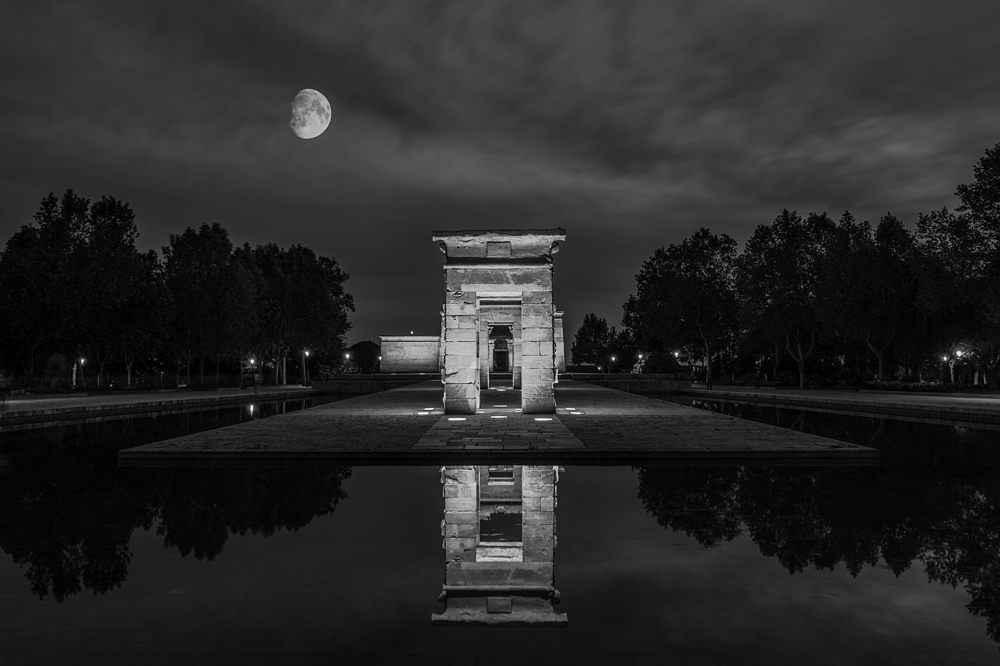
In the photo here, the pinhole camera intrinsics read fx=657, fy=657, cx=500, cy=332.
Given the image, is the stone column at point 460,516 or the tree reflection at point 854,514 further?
the stone column at point 460,516

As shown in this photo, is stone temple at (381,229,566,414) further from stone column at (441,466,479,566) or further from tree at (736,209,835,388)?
tree at (736,209,835,388)

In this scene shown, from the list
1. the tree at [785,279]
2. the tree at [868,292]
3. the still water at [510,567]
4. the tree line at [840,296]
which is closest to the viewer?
the still water at [510,567]

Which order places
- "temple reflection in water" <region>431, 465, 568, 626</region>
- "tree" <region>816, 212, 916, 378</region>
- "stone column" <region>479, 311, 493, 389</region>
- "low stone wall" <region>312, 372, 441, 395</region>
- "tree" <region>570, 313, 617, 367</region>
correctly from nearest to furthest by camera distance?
"temple reflection in water" <region>431, 465, 568, 626</region>
"stone column" <region>479, 311, 493, 389</region>
"tree" <region>816, 212, 916, 378</region>
"low stone wall" <region>312, 372, 441, 395</region>
"tree" <region>570, 313, 617, 367</region>

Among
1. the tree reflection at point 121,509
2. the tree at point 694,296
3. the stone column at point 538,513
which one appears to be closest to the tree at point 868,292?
the tree at point 694,296

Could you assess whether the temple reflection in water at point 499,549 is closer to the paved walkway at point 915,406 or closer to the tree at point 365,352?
the paved walkway at point 915,406

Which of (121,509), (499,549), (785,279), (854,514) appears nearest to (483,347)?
(785,279)

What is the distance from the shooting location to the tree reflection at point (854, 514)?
5.81 metres

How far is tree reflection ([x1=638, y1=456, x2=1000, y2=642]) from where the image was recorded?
5.81 meters

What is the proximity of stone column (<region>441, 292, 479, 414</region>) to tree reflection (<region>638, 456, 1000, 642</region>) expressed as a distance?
33.5 ft

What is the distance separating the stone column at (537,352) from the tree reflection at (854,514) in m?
9.46

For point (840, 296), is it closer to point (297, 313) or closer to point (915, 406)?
point (915, 406)

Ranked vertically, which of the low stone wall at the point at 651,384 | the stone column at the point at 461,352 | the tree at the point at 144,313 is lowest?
the low stone wall at the point at 651,384

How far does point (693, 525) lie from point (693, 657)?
3.36 meters

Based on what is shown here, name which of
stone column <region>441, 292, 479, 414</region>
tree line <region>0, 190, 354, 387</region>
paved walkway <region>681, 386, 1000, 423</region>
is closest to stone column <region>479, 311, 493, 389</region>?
paved walkway <region>681, 386, 1000, 423</region>
